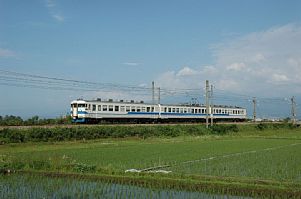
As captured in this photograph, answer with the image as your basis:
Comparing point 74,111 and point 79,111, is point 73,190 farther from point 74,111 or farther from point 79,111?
point 74,111

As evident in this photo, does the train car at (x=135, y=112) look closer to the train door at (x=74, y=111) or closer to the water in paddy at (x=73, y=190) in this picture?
the train door at (x=74, y=111)

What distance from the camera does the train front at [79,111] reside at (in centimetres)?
3609

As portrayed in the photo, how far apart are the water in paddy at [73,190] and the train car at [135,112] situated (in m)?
25.2

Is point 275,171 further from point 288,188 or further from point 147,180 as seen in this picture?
point 147,180

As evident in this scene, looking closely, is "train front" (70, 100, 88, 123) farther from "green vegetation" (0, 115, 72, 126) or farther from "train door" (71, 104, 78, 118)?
"green vegetation" (0, 115, 72, 126)

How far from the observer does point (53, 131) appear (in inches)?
1108

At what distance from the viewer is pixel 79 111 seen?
120 ft

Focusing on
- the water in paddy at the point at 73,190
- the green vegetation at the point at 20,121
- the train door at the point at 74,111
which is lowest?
the water in paddy at the point at 73,190

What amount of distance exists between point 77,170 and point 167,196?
464 cm

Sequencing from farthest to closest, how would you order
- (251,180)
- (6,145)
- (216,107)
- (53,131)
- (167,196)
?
(216,107)
(53,131)
(6,145)
(251,180)
(167,196)

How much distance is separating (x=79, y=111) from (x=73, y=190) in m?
27.1

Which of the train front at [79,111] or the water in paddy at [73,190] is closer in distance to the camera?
the water in paddy at [73,190]

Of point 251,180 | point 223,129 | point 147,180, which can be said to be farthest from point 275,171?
point 223,129

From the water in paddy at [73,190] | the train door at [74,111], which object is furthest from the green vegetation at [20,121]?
the water in paddy at [73,190]
